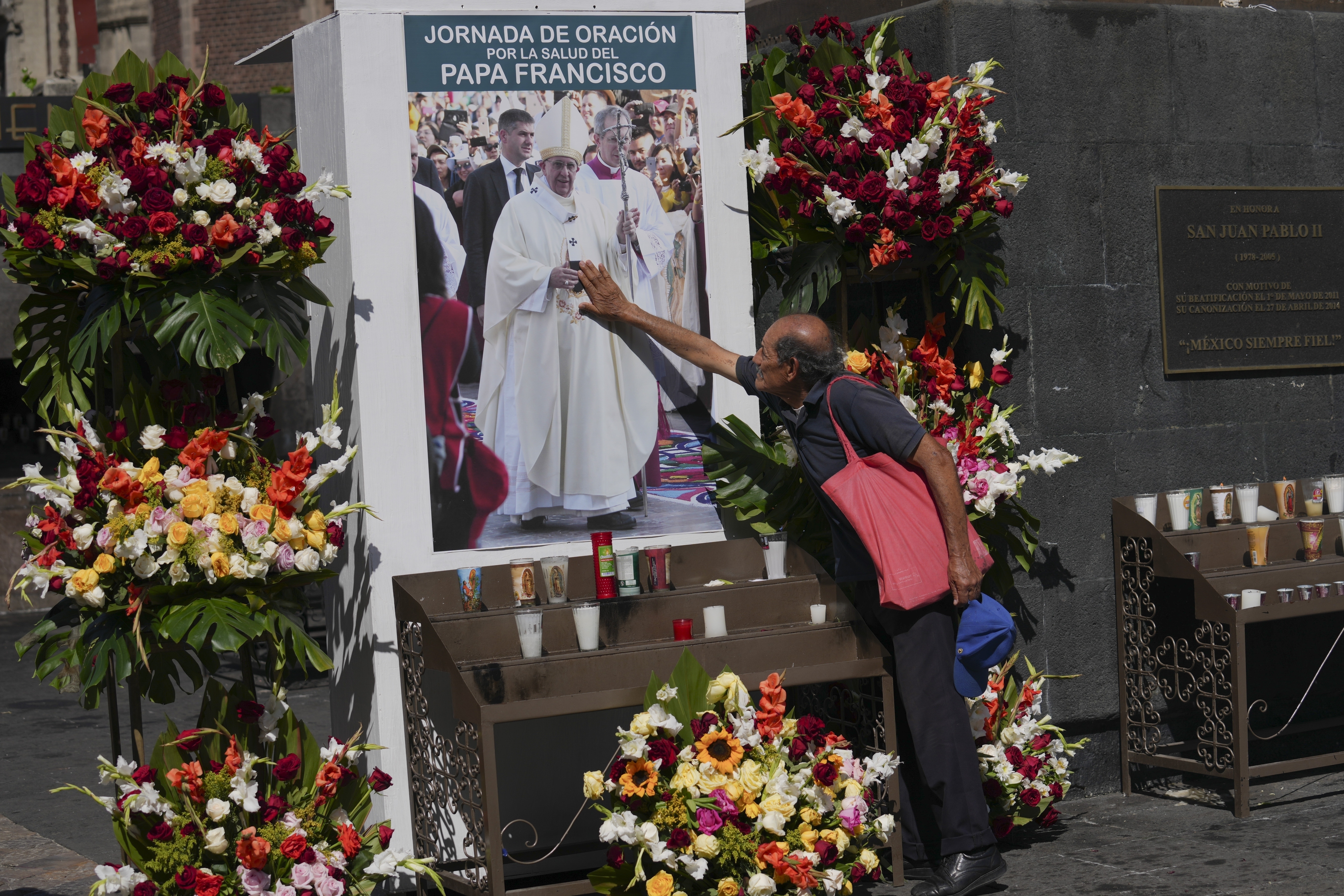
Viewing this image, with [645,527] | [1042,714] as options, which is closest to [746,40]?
[645,527]

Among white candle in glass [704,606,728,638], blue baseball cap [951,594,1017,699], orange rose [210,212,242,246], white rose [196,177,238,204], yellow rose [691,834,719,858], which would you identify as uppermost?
white rose [196,177,238,204]

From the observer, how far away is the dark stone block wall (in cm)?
572

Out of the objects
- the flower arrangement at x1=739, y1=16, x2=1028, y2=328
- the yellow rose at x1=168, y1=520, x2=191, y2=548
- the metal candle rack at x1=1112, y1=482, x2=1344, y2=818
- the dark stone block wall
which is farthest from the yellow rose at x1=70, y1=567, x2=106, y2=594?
the metal candle rack at x1=1112, y1=482, x2=1344, y2=818

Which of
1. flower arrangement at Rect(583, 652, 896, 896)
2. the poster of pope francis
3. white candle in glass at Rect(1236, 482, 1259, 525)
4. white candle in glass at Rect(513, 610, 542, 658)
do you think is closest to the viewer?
flower arrangement at Rect(583, 652, 896, 896)

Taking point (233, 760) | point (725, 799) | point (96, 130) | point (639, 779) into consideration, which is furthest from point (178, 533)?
point (725, 799)

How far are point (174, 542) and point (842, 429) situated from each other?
2.01 meters

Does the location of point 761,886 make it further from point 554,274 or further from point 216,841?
point 554,274

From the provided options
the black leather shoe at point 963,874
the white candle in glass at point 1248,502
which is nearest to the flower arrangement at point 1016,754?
the black leather shoe at point 963,874

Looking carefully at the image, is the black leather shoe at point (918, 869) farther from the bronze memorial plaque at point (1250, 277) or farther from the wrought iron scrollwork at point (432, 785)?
the bronze memorial plaque at point (1250, 277)

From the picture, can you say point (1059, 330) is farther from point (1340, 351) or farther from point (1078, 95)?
point (1340, 351)

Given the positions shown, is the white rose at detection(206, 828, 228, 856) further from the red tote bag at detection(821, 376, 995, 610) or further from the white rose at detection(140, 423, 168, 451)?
the red tote bag at detection(821, 376, 995, 610)

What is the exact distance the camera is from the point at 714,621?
15.9 feet

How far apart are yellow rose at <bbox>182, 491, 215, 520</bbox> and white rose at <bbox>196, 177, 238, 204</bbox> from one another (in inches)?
31.2

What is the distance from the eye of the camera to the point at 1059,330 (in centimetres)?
580
